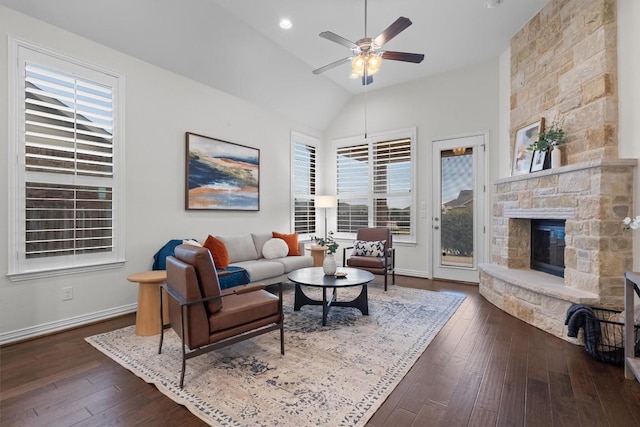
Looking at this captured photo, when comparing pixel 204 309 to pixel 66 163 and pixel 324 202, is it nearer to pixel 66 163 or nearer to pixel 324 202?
pixel 66 163

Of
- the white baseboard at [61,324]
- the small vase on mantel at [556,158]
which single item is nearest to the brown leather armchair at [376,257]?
the small vase on mantel at [556,158]

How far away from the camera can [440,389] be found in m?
2.12

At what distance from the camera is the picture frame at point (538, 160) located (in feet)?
11.7

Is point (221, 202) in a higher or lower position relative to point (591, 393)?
higher

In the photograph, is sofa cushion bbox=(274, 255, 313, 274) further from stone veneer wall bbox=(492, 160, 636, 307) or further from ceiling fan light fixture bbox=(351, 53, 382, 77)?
stone veneer wall bbox=(492, 160, 636, 307)

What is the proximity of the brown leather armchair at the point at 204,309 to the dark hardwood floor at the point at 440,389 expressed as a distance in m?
0.42

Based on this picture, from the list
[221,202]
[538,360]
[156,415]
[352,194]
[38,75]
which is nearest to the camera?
[156,415]

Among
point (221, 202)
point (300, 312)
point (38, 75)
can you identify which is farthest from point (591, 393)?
point (38, 75)

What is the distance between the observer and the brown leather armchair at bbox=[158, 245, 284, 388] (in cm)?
213

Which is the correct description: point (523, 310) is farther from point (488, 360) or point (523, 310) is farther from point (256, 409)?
point (256, 409)

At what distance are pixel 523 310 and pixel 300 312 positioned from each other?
2.54 m

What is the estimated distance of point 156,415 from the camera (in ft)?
6.08

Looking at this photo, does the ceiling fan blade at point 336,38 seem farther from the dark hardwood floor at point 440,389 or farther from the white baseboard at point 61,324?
the white baseboard at point 61,324

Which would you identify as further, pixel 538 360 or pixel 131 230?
pixel 131 230
